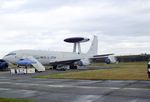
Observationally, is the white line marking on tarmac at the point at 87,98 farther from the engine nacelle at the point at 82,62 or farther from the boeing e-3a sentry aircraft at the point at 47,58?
the engine nacelle at the point at 82,62

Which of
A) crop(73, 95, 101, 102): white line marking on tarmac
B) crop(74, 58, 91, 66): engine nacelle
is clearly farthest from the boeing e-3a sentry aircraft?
crop(73, 95, 101, 102): white line marking on tarmac

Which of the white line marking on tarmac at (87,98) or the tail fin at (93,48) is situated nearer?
the white line marking on tarmac at (87,98)

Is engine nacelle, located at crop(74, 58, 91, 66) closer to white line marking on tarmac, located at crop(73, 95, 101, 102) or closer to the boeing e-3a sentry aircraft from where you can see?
the boeing e-3a sentry aircraft

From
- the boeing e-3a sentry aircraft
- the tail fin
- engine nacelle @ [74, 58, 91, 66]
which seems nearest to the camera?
the boeing e-3a sentry aircraft

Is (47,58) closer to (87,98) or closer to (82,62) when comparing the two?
(82,62)

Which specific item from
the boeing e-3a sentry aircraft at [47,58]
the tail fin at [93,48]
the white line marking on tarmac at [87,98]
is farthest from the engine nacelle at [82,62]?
the white line marking on tarmac at [87,98]

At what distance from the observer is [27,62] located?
174ft

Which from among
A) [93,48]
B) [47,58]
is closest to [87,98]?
[47,58]

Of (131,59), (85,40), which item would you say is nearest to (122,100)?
(85,40)

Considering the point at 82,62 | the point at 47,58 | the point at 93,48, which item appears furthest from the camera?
the point at 93,48

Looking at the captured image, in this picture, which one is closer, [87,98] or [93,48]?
[87,98]

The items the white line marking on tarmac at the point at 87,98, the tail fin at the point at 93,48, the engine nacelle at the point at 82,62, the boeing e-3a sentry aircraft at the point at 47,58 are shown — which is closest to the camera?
the white line marking on tarmac at the point at 87,98

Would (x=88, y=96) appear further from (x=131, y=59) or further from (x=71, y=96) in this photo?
(x=131, y=59)

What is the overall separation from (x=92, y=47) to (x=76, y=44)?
12.5 metres
